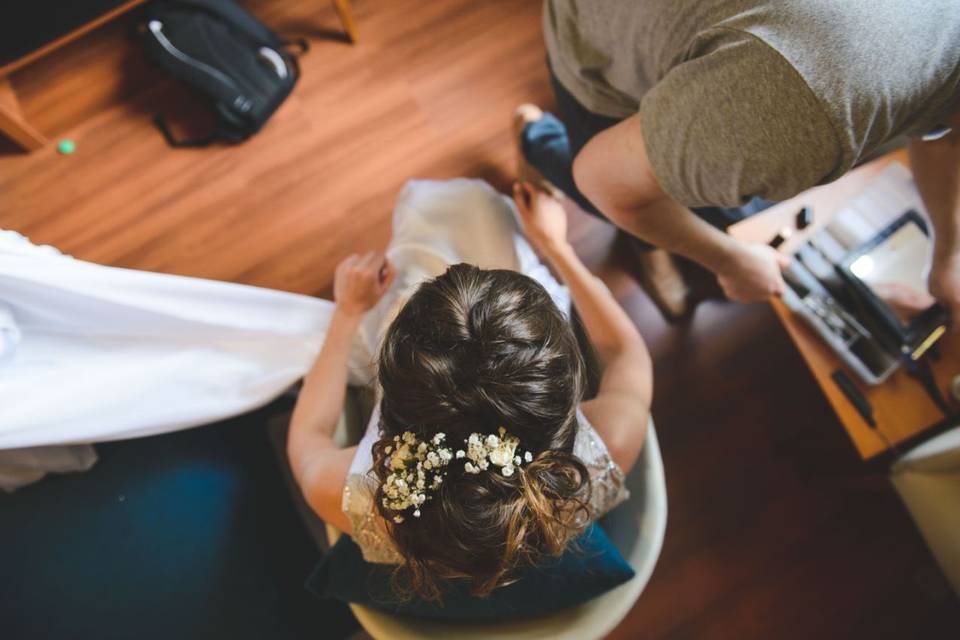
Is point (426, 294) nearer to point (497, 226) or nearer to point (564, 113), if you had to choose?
point (497, 226)

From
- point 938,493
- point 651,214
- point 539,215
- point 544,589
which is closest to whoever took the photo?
point 544,589

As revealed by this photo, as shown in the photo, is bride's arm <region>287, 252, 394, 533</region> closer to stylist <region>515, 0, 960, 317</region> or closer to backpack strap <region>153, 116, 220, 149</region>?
stylist <region>515, 0, 960, 317</region>

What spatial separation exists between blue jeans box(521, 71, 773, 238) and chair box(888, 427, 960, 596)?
23.0 inches

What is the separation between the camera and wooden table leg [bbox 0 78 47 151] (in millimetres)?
1510

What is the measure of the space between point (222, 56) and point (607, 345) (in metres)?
1.40

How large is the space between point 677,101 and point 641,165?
Result: 0.11m

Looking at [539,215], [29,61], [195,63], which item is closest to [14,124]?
[29,61]

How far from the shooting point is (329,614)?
0.94 meters

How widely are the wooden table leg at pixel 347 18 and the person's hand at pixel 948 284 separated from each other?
159cm

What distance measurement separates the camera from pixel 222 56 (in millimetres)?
1550

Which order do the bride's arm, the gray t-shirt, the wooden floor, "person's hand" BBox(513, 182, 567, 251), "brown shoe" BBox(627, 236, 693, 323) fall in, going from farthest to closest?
"brown shoe" BBox(627, 236, 693, 323), the wooden floor, "person's hand" BBox(513, 182, 567, 251), the bride's arm, the gray t-shirt

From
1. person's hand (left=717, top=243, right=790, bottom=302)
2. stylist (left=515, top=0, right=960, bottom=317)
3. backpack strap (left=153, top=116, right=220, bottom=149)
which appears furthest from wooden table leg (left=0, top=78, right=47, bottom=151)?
person's hand (left=717, top=243, right=790, bottom=302)

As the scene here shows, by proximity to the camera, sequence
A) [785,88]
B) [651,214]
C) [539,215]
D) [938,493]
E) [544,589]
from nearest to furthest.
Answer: [785,88] → [544,589] → [651,214] → [938,493] → [539,215]

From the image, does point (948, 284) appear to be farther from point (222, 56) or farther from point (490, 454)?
point (222, 56)
